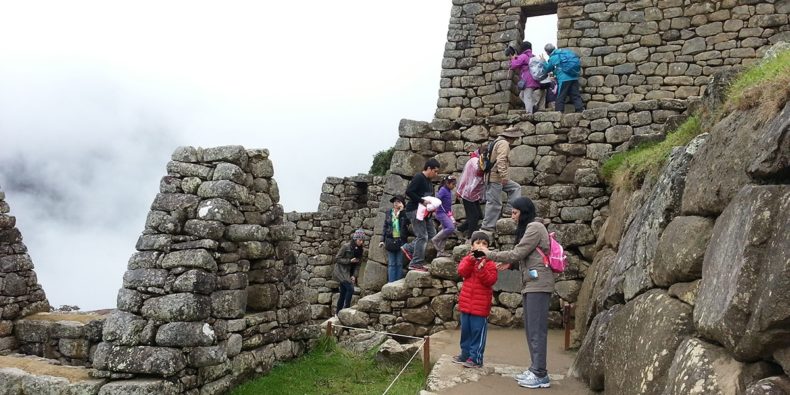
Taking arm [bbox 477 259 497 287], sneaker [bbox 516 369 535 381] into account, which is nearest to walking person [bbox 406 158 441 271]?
arm [bbox 477 259 497 287]

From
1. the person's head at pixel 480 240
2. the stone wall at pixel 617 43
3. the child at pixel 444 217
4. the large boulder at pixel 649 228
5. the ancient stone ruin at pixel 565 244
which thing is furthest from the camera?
the stone wall at pixel 617 43

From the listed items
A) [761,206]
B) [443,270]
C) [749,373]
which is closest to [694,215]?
[761,206]

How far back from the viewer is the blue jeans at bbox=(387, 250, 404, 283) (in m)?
11.0

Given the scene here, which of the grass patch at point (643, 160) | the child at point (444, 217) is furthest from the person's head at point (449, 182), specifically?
the grass patch at point (643, 160)

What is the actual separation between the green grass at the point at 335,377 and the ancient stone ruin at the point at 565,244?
0.26m

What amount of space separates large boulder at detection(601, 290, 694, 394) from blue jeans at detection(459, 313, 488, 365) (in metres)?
1.80

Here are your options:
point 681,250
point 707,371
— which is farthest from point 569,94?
point 707,371

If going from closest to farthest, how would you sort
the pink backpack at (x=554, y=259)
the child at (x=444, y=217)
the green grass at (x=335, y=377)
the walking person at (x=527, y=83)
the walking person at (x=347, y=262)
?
1. the pink backpack at (x=554, y=259)
2. the green grass at (x=335, y=377)
3. the child at (x=444, y=217)
4. the walking person at (x=527, y=83)
5. the walking person at (x=347, y=262)

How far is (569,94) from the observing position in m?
13.0

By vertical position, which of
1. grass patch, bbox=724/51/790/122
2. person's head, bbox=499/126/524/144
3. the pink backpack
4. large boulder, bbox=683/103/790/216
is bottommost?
the pink backpack

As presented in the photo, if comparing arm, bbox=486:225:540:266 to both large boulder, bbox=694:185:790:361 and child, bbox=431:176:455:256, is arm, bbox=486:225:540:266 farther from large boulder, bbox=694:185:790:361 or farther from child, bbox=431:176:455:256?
child, bbox=431:176:455:256

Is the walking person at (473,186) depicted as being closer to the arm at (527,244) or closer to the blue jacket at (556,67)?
the arm at (527,244)

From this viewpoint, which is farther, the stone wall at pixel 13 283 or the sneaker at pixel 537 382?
the stone wall at pixel 13 283

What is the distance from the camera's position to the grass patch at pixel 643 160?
22.7 ft
